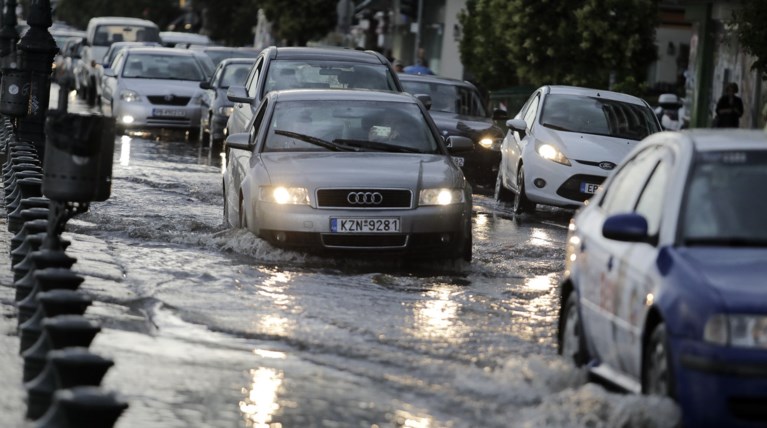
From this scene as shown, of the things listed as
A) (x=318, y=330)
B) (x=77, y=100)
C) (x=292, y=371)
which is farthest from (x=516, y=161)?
(x=77, y=100)

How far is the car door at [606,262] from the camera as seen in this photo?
797cm

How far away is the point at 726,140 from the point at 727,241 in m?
0.80

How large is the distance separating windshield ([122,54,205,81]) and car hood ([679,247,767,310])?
27.5m

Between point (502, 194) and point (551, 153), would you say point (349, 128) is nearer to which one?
point (551, 153)

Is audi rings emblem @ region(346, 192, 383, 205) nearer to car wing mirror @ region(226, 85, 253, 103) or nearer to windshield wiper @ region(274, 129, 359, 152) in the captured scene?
windshield wiper @ region(274, 129, 359, 152)

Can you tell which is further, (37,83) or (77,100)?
(77,100)

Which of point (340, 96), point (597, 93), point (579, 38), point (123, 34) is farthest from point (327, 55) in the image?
point (123, 34)

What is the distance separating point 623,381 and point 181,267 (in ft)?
19.0

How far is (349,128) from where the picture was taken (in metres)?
14.9

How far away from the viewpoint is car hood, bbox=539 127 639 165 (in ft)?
65.5

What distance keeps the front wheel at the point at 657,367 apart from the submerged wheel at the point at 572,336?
1186mm

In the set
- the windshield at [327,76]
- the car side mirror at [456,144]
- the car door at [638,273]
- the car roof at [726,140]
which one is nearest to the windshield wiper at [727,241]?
the car door at [638,273]

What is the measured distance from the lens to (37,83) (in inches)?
811

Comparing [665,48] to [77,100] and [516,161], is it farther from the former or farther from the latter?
[516,161]
